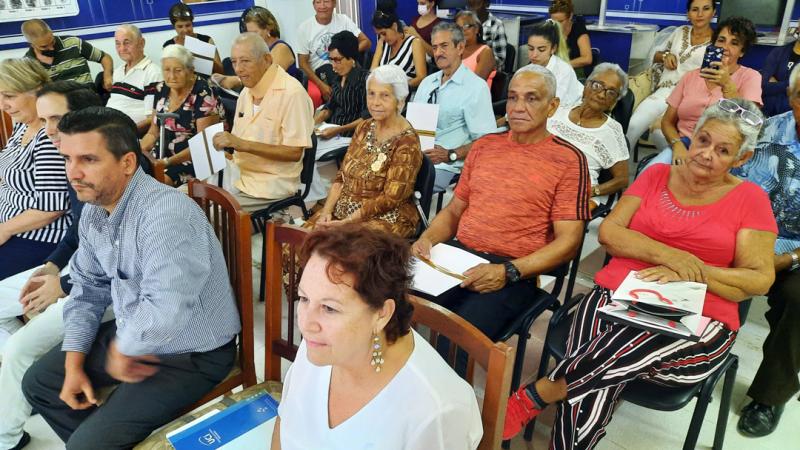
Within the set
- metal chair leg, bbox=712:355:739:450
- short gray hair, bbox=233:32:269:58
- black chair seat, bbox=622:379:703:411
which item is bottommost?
metal chair leg, bbox=712:355:739:450

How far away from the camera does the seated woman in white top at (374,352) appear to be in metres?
0.96

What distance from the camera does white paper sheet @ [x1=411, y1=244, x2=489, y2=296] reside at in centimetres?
181

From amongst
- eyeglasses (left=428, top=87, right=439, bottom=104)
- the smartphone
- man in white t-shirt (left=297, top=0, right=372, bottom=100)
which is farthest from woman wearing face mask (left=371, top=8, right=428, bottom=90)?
the smartphone

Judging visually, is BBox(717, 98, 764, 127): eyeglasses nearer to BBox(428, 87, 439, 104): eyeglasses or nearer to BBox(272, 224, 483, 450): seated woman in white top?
BBox(272, 224, 483, 450): seated woman in white top

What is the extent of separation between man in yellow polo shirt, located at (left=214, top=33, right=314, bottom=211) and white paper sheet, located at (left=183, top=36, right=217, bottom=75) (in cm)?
55

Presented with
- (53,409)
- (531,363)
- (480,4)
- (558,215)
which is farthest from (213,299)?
(480,4)

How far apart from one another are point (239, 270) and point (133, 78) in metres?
3.07

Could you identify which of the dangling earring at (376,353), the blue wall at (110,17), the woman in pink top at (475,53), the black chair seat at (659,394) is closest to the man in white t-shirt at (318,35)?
the woman in pink top at (475,53)

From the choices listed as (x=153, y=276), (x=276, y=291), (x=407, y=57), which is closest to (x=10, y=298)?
(x=153, y=276)

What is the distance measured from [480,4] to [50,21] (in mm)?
4077

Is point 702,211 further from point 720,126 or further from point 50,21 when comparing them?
point 50,21

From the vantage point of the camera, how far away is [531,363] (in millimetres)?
2328

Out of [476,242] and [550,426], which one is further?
[476,242]

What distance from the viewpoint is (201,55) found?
11.0 ft
